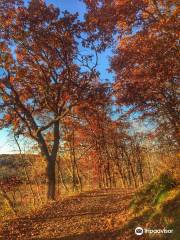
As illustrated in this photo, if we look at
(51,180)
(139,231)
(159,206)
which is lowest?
(139,231)

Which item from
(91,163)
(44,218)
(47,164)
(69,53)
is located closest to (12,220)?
(44,218)

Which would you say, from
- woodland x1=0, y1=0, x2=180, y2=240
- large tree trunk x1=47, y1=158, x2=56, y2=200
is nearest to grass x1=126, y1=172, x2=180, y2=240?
woodland x1=0, y1=0, x2=180, y2=240

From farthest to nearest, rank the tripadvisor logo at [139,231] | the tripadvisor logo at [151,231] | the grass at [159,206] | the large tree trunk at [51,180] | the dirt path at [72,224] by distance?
the large tree trunk at [51,180] → the dirt path at [72,224] → the tripadvisor logo at [139,231] → the grass at [159,206] → the tripadvisor logo at [151,231]

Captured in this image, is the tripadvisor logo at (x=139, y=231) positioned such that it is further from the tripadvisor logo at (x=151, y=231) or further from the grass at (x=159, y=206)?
the grass at (x=159, y=206)

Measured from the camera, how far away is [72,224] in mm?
11055

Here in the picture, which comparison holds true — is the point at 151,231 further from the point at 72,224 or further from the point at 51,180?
the point at 51,180

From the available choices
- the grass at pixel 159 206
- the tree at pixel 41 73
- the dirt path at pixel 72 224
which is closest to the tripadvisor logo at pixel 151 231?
the grass at pixel 159 206

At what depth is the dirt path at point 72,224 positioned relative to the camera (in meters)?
9.68

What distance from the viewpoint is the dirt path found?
968 cm

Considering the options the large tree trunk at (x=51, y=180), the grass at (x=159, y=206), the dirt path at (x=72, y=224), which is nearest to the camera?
the grass at (x=159, y=206)

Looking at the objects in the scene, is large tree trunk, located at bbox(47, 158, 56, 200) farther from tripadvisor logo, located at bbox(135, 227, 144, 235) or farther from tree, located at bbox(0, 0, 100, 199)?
tripadvisor logo, located at bbox(135, 227, 144, 235)

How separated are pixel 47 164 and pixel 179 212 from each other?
1110cm

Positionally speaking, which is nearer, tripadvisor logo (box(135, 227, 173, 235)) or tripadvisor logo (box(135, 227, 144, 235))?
tripadvisor logo (box(135, 227, 173, 235))

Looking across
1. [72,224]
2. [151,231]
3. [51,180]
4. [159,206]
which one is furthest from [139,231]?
[51,180]
